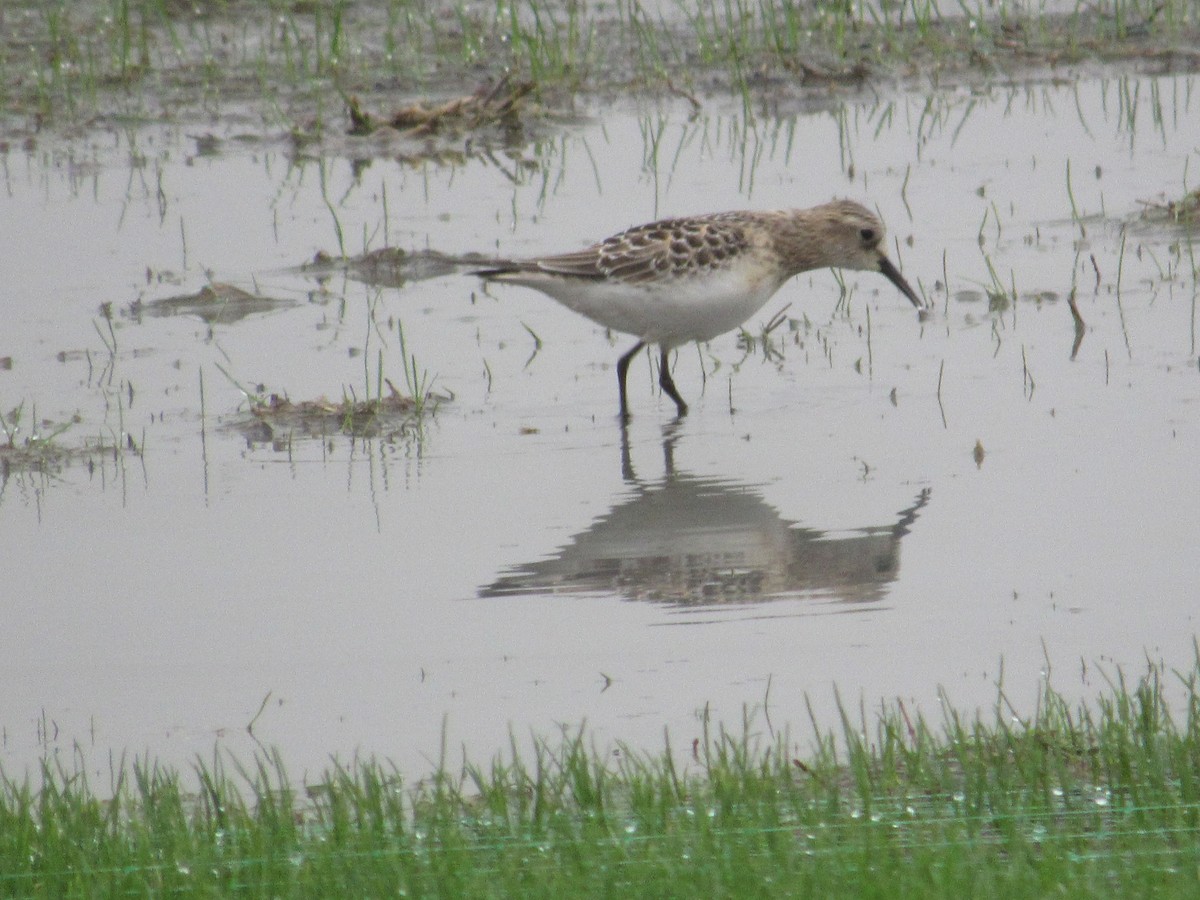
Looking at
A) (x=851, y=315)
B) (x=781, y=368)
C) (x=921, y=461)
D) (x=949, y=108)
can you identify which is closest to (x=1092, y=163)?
(x=949, y=108)

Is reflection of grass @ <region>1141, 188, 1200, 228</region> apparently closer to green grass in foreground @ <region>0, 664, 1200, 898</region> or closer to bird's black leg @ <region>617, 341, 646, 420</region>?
bird's black leg @ <region>617, 341, 646, 420</region>

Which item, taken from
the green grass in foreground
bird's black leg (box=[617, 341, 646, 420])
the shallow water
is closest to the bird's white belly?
bird's black leg (box=[617, 341, 646, 420])

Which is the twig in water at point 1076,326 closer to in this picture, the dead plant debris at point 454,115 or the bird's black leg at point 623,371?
the bird's black leg at point 623,371

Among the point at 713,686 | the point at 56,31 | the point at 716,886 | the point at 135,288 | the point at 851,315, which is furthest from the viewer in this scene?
the point at 56,31

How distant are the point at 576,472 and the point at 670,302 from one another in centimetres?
102

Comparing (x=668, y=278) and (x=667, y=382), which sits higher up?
(x=668, y=278)

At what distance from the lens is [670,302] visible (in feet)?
28.0

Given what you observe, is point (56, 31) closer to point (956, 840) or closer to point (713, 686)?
point (713, 686)

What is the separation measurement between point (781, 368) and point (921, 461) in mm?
1670

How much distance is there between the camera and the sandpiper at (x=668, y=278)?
8.55 m

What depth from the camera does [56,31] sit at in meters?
15.7

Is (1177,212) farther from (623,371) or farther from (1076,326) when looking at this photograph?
(623,371)

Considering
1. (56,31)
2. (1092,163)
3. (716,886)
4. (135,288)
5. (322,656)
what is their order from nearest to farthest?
(716,886)
(322,656)
(135,288)
(1092,163)
(56,31)

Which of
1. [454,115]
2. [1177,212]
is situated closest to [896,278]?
[1177,212]
